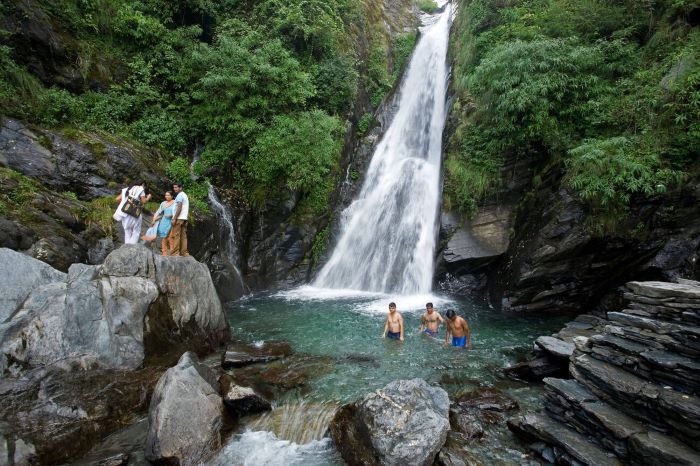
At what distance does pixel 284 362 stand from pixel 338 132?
11.6m

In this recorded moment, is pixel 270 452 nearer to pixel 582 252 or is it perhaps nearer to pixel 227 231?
pixel 227 231

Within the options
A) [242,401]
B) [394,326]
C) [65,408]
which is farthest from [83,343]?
[394,326]

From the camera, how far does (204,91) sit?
47.0 feet

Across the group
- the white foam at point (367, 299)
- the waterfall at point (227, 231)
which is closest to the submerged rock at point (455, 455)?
the white foam at point (367, 299)

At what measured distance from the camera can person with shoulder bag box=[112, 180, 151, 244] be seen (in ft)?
28.6

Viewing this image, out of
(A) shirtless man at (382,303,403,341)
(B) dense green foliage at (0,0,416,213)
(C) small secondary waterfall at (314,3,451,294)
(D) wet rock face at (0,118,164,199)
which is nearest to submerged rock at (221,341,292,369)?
(A) shirtless man at (382,303,403,341)

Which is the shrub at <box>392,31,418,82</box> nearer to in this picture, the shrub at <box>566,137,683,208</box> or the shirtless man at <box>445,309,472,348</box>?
the shrub at <box>566,137,683,208</box>

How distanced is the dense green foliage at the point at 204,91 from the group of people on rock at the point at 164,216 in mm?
3851

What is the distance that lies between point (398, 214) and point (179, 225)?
8959 millimetres

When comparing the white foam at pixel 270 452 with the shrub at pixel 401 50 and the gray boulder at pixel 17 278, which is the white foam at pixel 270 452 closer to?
the gray boulder at pixel 17 278

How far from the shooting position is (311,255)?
51.4 ft

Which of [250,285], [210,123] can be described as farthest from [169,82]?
[250,285]

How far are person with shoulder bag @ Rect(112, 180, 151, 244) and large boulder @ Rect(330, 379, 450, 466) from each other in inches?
246

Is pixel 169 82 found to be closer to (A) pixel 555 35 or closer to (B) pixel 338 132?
(B) pixel 338 132
